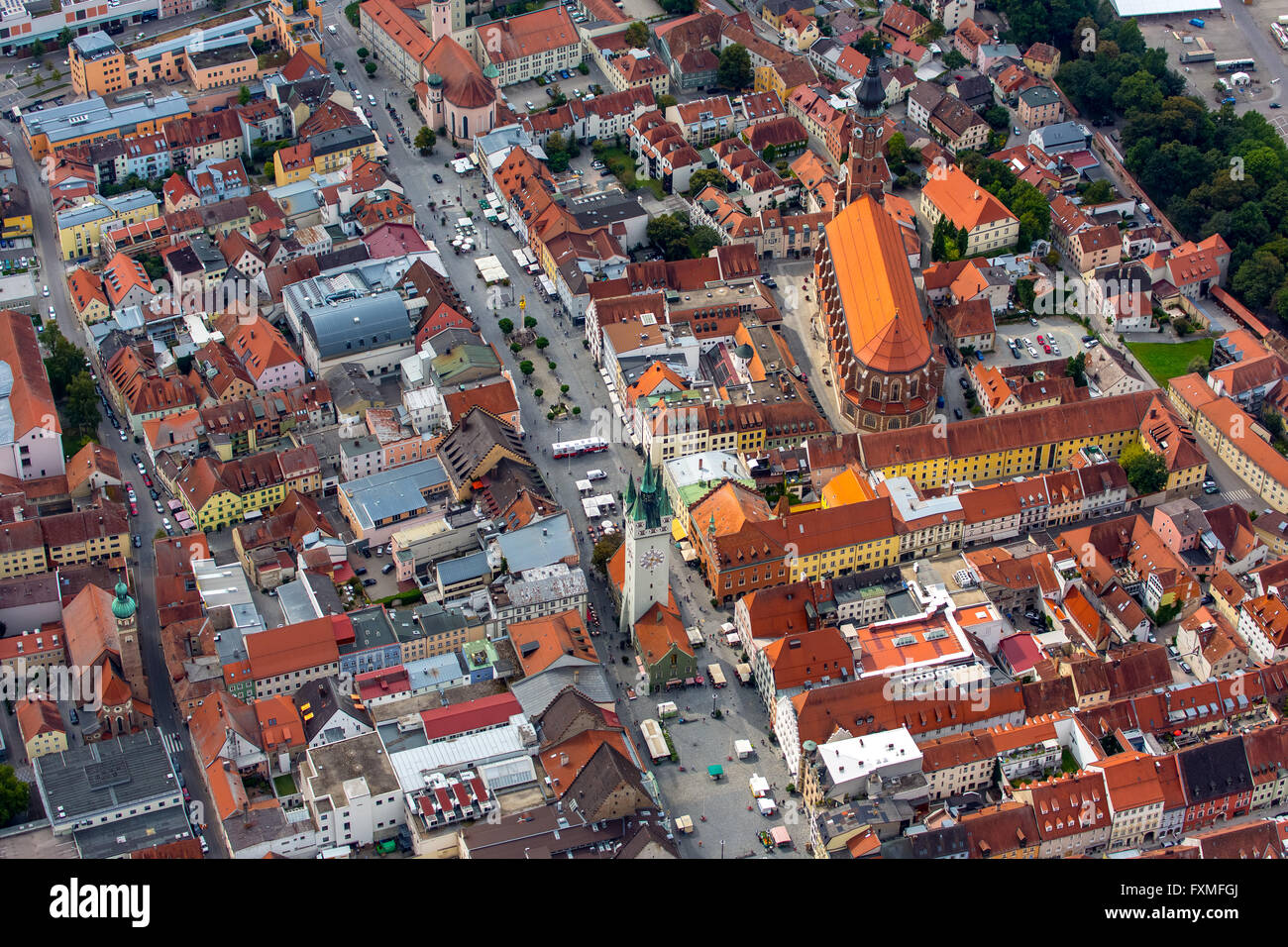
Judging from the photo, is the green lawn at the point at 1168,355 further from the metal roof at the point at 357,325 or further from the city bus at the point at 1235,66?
the metal roof at the point at 357,325

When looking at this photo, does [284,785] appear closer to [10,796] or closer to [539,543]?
[10,796]

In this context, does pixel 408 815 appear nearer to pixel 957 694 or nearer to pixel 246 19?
pixel 957 694

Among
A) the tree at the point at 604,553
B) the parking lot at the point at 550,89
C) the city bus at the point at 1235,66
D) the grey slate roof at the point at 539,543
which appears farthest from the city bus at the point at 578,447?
the city bus at the point at 1235,66

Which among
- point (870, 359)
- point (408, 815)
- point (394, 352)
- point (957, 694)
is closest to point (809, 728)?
point (957, 694)

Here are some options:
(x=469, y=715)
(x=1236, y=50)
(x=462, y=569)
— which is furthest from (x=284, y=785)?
(x=1236, y=50)

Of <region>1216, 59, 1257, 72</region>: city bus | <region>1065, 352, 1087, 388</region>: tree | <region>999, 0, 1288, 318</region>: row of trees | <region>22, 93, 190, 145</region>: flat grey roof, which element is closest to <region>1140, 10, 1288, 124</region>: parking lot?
<region>1216, 59, 1257, 72</region>: city bus

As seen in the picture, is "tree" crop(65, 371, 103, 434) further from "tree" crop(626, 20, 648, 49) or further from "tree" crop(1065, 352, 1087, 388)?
"tree" crop(1065, 352, 1087, 388)
